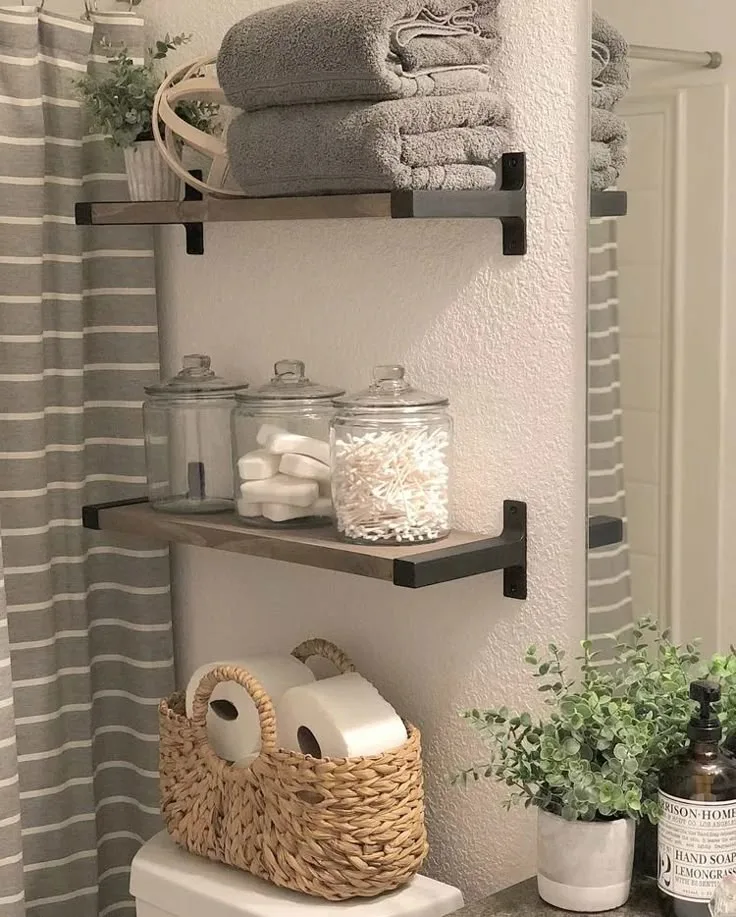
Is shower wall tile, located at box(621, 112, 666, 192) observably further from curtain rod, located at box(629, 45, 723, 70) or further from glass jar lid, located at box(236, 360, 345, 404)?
glass jar lid, located at box(236, 360, 345, 404)

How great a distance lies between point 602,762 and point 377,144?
2.31ft

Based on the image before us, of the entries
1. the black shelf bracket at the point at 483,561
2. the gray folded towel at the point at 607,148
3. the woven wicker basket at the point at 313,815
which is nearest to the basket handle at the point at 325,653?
the woven wicker basket at the point at 313,815

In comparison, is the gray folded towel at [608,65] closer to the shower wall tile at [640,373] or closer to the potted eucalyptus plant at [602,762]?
the shower wall tile at [640,373]

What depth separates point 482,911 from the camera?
1408mm

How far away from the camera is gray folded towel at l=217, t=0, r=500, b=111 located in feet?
4.61

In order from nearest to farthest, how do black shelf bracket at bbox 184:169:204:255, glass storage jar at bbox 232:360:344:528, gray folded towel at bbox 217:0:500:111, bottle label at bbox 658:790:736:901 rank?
bottle label at bbox 658:790:736:901, gray folded towel at bbox 217:0:500:111, glass storage jar at bbox 232:360:344:528, black shelf bracket at bbox 184:169:204:255

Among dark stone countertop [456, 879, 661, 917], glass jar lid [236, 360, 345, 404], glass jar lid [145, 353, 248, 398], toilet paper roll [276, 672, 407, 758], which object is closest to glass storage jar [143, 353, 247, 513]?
glass jar lid [145, 353, 248, 398]

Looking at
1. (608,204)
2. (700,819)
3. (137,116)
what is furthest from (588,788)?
(137,116)

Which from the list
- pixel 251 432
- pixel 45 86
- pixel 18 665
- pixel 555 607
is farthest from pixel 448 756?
pixel 45 86

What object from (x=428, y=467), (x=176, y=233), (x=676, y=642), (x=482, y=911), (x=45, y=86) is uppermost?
(x=45, y=86)

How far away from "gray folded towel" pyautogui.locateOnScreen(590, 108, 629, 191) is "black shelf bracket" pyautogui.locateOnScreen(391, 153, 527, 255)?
0.10 m

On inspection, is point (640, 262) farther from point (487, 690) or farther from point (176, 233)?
point (176, 233)

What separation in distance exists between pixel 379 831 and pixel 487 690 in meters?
0.23

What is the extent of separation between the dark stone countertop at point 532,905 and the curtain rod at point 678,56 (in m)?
0.88
